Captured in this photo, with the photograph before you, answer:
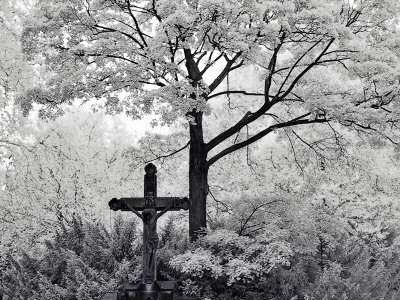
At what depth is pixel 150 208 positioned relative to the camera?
7.73 meters

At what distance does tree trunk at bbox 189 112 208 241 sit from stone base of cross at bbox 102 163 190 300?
3.09m

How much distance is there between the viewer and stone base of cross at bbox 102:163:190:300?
24.4 ft

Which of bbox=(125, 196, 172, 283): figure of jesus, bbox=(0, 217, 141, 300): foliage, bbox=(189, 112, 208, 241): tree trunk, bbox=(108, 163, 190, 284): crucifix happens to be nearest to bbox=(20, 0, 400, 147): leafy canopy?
bbox=(189, 112, 208, 241): tree trunk

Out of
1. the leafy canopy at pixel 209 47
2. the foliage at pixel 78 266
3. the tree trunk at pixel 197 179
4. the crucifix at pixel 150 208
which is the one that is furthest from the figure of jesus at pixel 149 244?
the tree trunk at pixel 197 179

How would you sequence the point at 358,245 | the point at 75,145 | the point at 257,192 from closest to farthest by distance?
the point at 358,245, the point at 257,192, the point at 75,145

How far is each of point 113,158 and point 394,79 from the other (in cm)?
1073

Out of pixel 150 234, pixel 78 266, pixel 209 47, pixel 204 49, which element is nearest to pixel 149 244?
pixel 150 234

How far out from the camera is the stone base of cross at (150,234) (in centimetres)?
743

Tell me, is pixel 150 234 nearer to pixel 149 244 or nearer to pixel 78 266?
pixel 149 244

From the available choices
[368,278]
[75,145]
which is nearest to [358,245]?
[368,278]

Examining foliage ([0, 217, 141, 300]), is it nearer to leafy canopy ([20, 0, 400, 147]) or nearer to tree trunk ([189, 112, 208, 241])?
tree trunk ([189, 112, 208, 241])

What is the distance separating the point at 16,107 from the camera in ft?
44.3

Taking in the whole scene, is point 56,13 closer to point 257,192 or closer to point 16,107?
point 16,107

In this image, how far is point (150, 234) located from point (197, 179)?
3.52 m
